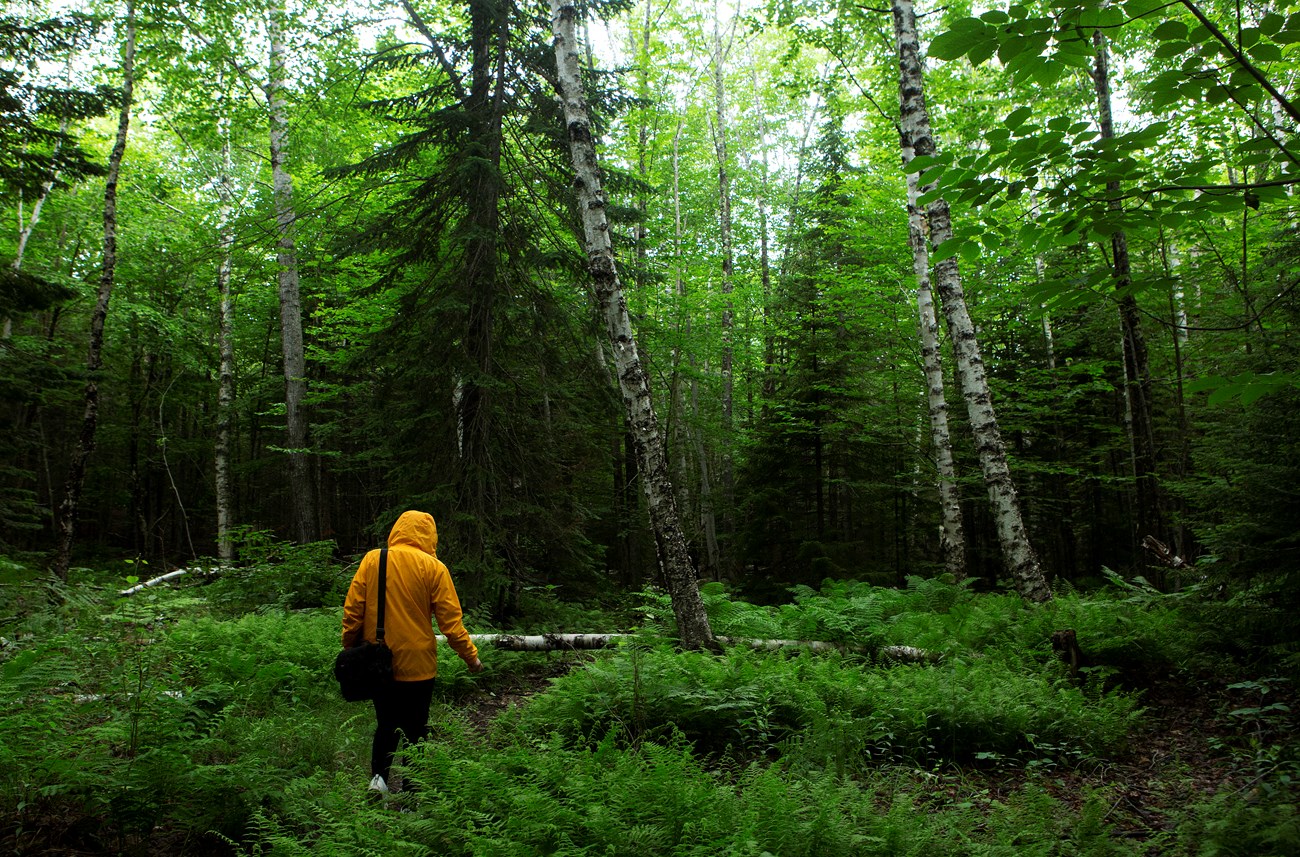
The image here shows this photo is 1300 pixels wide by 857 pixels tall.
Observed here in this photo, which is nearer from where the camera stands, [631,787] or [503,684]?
[631,787]

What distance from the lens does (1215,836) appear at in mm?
3266

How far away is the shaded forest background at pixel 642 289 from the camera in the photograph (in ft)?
13.4

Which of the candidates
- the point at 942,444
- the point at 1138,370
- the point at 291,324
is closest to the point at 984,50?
the point at 942,444

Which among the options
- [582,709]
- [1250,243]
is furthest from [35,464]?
[1250,243]

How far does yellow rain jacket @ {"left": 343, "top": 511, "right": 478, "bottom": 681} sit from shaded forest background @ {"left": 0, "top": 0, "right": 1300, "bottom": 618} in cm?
421

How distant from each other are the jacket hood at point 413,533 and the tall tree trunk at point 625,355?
261 centimetres

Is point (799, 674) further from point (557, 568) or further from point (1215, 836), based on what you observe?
point (557, 568)

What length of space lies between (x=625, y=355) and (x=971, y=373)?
184 inches

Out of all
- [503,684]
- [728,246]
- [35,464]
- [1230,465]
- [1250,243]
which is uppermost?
[728,246]

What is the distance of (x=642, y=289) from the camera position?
1783 centimetres

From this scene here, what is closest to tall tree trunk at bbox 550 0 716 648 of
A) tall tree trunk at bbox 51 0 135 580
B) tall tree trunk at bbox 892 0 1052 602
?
tall tree trunk at bbox 892 0 1052 602

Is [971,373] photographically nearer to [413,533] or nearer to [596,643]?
[596,643]

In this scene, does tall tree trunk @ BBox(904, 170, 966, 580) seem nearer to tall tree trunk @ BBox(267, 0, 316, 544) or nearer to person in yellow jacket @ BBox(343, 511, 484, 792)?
person in yellow jacket @ BBox(343, 511, 484, 792)

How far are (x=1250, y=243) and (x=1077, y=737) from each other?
10.8 m
